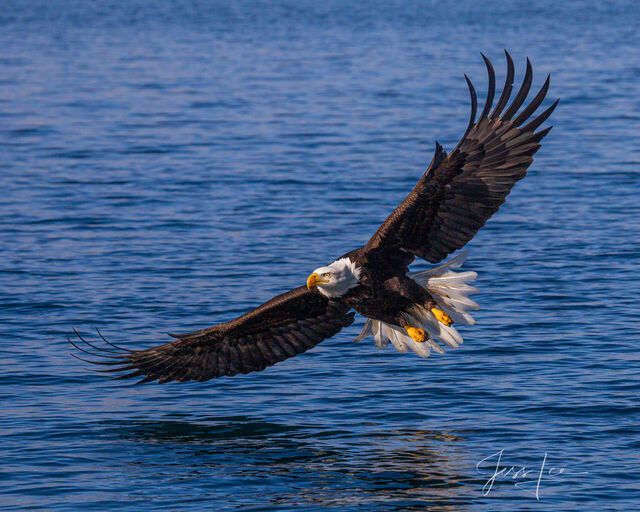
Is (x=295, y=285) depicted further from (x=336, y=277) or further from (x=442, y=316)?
(x=442, y=316)

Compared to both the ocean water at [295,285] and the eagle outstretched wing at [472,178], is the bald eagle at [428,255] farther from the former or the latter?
the ocean water at [295,285]

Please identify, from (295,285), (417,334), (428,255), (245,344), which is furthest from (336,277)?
(295,285)

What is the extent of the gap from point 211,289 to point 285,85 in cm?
2607

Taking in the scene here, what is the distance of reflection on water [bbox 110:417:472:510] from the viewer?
11.3m

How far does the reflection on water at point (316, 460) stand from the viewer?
11.3m

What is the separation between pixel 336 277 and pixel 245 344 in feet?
5.55

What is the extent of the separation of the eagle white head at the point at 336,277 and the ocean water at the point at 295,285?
1598 mm

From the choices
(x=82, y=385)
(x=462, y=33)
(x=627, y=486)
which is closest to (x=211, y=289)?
(x=82, y=385)

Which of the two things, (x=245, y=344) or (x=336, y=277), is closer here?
(x=336, y=277)

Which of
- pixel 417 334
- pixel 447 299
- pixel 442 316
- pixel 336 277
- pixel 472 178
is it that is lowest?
pixel 417 334

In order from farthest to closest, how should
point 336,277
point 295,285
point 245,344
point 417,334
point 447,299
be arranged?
point 295,285 → point 245,344 → point 417,334 → point 447,299 → point 336,277

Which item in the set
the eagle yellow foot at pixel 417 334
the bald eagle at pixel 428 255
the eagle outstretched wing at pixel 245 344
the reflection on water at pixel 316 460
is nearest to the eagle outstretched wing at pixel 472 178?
the bald eagle at pixel 428 255

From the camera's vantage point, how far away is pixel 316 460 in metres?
12.2

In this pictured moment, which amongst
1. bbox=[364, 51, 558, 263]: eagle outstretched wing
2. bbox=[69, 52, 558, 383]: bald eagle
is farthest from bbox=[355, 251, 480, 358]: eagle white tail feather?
bbox=[364, 51, 558, 263]: eagle outstretched wing
